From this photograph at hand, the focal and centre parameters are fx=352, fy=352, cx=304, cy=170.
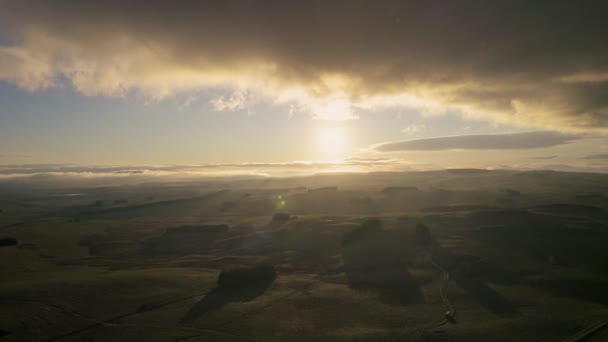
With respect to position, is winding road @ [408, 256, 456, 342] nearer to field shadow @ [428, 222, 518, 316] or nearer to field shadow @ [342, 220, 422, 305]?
field shadow @ [428, 222, 518, 316]

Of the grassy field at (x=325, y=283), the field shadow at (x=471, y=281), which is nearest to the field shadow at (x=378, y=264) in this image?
the grassy field at (x=325, y=283)

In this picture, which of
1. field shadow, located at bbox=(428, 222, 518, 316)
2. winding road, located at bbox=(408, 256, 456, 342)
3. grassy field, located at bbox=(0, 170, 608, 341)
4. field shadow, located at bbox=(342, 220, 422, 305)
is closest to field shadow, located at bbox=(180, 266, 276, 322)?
grassy field, located at bbox=(0, 170, 608, 341)

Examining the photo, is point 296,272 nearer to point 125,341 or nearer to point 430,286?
point 430,286

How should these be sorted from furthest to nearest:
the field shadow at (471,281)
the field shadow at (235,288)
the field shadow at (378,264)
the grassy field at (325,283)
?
the field shadow at (378,264), the field shadow at (235,288), the field shadow at (471,281), the grassy field at (325,283)

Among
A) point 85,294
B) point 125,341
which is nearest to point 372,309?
point 125,341

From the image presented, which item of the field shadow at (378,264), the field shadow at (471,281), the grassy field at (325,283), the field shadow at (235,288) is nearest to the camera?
the grassy field at (325,283)

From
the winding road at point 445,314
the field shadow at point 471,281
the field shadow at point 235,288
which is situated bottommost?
the field shadow at point 235,288

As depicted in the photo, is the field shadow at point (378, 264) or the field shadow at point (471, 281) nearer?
the field shadow at point (471, 281)

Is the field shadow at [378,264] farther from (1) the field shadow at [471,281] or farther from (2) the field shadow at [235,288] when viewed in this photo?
(2) the field shadow at [235,288]

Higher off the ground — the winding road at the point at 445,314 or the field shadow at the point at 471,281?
the field shadow at the point at 471,281

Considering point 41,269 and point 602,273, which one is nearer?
point 602,273

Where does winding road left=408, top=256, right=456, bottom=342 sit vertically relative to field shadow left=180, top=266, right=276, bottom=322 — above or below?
above
